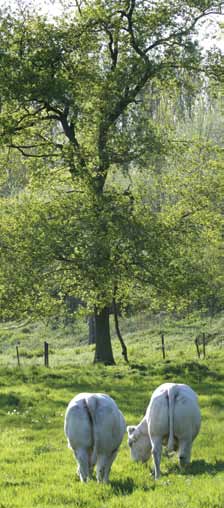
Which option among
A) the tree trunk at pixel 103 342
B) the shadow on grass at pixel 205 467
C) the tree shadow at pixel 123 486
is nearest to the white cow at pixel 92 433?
the tree shadow at pixel 123 486

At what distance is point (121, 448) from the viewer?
14516 mm

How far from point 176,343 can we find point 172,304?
41.2 ft

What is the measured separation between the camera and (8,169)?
106ft

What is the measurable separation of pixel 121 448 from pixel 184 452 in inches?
108

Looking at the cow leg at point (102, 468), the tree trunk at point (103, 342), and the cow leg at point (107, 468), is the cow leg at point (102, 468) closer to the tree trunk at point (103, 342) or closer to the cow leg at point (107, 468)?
the cow leg at point (107, 468)

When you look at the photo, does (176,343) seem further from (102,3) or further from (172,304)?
(102,3)

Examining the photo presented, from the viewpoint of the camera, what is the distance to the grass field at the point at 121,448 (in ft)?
32.5

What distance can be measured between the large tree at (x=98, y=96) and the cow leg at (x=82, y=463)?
13.5 meters

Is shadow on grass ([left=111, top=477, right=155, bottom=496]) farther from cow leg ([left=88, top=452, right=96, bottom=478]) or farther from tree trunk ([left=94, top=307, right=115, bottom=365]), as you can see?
tree trunk ([left=94, top=307, right=115, bottom=365])

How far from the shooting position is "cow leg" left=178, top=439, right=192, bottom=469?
1201cm

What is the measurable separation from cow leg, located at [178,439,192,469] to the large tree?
1270 cm

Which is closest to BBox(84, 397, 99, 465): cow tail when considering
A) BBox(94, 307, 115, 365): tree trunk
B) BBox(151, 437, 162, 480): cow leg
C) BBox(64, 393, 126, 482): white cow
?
BBox(64, 393, 126, 482): white cow

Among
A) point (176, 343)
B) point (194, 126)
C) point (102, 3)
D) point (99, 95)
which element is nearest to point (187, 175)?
point (99, 95)

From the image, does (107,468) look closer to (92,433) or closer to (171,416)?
(92,433)
